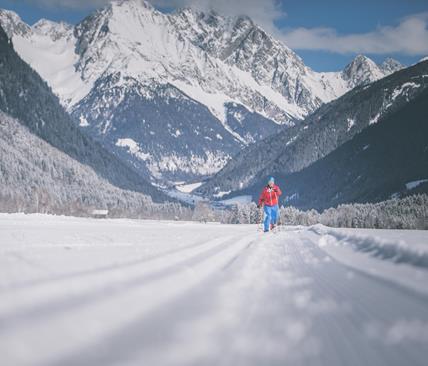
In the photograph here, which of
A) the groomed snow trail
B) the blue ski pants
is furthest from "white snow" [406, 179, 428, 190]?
the groomed snow trail

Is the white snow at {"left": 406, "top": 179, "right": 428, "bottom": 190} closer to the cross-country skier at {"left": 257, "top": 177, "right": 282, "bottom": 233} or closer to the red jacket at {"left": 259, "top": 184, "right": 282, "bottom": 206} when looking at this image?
the cross-country skier at {"left": 257, "top": 177, "right": 282, "bottom": 233}

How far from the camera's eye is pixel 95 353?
6.34 ft

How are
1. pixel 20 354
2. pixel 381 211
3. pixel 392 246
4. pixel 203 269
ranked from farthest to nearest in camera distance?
1. pixel 381 211
2. pixel 392 246
3. pixel 203 269
4. pixel 20 354

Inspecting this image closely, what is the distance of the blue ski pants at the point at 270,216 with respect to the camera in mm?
20344

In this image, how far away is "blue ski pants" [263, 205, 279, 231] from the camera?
66.7ft

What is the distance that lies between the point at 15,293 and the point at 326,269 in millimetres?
3925

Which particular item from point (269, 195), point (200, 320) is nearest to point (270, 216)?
point (269, 195)

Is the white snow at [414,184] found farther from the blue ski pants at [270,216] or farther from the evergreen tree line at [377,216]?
the blue ski pants at [270,216]

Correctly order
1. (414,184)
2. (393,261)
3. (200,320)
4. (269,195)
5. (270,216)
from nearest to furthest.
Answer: (200,320) < (393,261) < (269,195) < (270,216) < (414,184)

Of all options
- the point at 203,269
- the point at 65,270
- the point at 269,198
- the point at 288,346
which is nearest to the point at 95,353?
the point at 288,346

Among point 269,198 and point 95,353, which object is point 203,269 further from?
point 269,198

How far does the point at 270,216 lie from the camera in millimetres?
20812

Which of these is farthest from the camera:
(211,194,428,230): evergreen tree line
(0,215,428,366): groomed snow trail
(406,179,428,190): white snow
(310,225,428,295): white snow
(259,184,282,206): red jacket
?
(406,179,428,190): white snow

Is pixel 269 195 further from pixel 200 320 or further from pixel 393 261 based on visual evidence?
pixel 200 320
